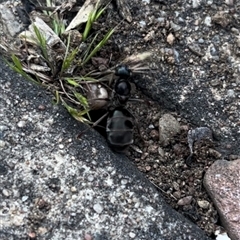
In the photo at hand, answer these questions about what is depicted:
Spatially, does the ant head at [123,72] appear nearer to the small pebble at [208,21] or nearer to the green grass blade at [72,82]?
the green grass blade at [72,82]

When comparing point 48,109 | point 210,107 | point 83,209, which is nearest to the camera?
point 83,209

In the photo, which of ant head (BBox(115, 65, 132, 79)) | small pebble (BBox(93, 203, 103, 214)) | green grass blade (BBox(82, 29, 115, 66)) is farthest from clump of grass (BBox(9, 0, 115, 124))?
small pebble (BBox(93, 203, 103, 214))

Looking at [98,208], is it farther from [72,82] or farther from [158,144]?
[72,82]


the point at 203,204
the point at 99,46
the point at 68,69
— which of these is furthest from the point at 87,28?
the point at 203,204

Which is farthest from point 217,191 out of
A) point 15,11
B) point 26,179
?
point 15,11

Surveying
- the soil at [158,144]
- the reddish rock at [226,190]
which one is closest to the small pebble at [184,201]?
the soil at [158,144]

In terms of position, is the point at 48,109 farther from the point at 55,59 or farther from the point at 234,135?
the point at 234,135

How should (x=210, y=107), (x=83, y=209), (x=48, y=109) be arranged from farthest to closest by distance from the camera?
(x=210, y=107)
(x=48, y=109)
(x=83, y=209)

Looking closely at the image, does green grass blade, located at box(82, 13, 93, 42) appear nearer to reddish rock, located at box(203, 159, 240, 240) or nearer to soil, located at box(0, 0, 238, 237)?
soil, located at box(0, 0, 238, 237)

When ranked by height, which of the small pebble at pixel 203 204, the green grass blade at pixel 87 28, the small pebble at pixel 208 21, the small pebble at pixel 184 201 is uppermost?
the green grass blade at pixel 87 28
